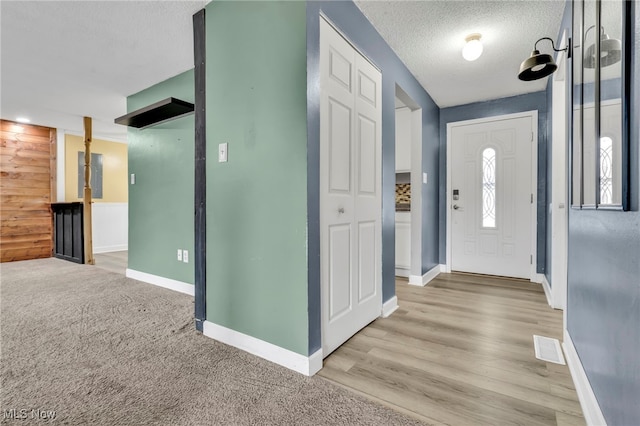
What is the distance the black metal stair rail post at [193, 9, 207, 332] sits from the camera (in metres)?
2.13

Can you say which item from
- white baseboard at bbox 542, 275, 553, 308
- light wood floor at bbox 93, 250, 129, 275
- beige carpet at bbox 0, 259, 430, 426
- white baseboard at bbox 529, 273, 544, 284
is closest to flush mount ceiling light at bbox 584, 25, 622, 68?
beige carpet at bbox 0, 259, 430, 426

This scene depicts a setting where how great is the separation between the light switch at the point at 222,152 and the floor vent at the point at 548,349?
7.67ft

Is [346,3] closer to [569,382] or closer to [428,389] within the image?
[428,389]

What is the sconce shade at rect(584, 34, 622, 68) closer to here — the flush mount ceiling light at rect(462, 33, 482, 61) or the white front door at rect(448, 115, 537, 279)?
the flush mount ceiling light at rect(462, 33, 482, 61)

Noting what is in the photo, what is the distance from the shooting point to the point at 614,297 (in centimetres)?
103

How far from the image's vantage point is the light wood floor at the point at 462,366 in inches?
53.4

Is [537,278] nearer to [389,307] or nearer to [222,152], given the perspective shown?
[389,307]

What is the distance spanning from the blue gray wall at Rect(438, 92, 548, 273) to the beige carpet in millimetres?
3285

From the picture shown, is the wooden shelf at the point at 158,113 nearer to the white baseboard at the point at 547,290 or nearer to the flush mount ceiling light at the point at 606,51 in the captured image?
the flush mount ceiling light at the point at 606,51

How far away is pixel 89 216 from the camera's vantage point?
4672 mm

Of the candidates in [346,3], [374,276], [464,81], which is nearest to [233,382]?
[374,276]

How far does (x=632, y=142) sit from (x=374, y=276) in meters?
1.73

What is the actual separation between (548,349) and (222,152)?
8.13ft

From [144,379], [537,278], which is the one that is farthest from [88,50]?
[537,278]
